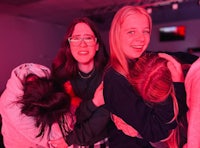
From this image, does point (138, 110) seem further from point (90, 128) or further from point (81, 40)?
point (81, 40)

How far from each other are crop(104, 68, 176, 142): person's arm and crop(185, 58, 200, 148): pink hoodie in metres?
0.07

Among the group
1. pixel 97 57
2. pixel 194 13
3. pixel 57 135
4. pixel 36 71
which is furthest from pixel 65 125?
pixel 194 13

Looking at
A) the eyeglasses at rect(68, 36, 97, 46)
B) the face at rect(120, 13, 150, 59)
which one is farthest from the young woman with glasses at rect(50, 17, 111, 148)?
the face at rect(120, 13, 150, 59)

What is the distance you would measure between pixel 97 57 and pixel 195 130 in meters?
0.83

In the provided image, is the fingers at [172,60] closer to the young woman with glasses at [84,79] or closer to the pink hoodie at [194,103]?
the pink hoodie at [194,103]

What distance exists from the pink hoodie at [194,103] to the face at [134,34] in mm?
241

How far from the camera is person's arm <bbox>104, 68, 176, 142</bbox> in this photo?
0.86m

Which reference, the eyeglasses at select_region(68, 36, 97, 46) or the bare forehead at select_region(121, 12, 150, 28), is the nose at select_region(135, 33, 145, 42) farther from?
the eyeglasses at select_region(68, 36, 97, 46)

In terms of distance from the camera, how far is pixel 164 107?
2.82 ft

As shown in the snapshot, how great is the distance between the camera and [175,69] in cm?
87

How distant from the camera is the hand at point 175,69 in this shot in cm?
86

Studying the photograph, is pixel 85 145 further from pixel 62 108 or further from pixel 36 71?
pixel 36 71

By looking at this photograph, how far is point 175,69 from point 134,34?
0.23 metres

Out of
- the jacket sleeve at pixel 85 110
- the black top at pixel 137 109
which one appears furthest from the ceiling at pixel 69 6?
the black top at pixel 137 109
